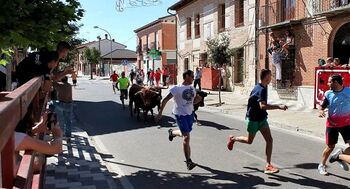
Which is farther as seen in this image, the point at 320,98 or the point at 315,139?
the point at 320,98

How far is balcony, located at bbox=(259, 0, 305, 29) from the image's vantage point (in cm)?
1972

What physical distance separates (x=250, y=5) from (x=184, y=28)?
39.9 feet

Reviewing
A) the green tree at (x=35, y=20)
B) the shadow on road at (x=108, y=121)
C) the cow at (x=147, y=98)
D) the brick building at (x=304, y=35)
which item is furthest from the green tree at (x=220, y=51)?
the green tree at (x=35, y=20)

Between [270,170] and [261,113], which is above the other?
[261,113]

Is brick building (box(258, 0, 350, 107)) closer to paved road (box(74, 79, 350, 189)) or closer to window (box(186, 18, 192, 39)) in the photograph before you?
paved road (box(74, 79, 350, 189))

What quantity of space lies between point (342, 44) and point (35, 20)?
15120mm

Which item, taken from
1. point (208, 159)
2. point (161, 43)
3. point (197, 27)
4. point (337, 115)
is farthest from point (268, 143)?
point (161, 43)

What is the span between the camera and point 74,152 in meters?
8.86

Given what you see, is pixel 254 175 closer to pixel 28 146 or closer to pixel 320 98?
pixel 28 146

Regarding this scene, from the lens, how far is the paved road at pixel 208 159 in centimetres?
674

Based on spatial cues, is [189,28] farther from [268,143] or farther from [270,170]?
[270,170]

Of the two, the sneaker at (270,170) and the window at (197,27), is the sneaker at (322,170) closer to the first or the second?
the sneaker at (270,170)

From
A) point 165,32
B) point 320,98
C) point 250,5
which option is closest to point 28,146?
point 320,98

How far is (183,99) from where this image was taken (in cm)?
809
